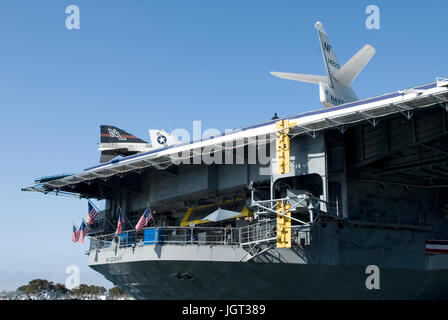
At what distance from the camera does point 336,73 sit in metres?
38.8

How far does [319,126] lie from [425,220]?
9.82 meters

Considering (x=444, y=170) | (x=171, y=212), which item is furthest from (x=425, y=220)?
(x=171, y=212)

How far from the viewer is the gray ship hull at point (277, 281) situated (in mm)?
27141

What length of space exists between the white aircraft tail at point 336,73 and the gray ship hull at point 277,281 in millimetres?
14419

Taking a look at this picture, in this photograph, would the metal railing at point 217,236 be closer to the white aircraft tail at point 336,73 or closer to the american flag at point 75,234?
the american flag at point 75,234

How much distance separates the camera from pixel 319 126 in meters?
26.0

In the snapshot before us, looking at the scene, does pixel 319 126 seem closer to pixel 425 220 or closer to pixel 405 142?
pixel 405 142

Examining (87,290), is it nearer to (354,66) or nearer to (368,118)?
(354,66)

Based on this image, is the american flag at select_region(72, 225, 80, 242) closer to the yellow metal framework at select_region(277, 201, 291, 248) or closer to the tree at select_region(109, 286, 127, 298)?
the yellow metal framework at select_region(277, 201, 291, 248)

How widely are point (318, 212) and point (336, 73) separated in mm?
16298

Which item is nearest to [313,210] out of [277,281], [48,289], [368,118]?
[277,281]

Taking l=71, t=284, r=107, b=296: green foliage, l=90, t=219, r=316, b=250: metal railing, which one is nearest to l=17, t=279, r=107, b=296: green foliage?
l=71, t=284, r=107, b=296: green foliage

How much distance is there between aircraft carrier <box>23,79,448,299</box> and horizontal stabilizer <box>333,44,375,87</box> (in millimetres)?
11517
